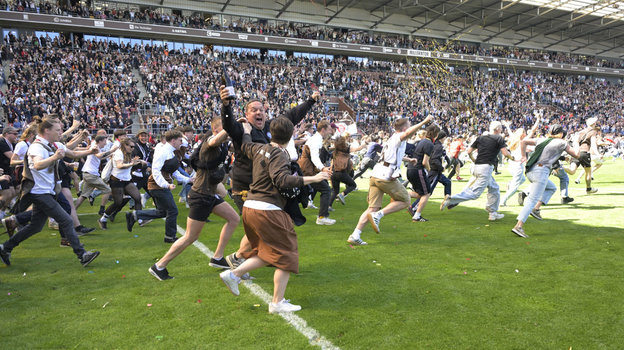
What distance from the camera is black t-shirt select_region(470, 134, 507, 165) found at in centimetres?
774

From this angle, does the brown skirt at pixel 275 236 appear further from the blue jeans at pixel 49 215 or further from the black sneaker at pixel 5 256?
the black sneaker at pixel 5 256

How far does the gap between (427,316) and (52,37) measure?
35950mm

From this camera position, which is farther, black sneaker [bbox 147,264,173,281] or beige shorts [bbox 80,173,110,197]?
beige shorts [bbox 80,173,110,197]

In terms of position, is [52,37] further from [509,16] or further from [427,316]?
[509,16]

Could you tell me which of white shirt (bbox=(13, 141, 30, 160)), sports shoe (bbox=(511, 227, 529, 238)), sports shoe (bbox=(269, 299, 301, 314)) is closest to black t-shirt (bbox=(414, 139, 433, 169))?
sports shoe (bbox=(511, 227, 529, 238))

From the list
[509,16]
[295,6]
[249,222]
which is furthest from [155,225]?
[509,16]

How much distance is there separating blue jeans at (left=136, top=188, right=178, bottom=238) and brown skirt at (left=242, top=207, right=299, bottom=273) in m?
3.16

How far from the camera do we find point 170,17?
115 feet

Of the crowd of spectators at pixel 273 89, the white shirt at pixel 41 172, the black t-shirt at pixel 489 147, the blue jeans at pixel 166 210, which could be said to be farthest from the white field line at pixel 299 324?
the crowd of spectators at pixel 273 89

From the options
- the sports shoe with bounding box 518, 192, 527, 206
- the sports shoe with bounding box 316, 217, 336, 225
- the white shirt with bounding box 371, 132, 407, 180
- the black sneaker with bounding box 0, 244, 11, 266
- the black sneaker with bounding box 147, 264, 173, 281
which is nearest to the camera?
the black sneaker with bounding box 147, 264, 173, 281

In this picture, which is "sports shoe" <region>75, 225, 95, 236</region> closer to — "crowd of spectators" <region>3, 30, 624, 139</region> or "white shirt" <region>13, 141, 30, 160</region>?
"white shirt" <region>13, 141, 30, 160</region>

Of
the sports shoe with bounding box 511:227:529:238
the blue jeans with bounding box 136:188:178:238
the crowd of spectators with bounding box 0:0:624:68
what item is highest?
the crowd of spectators with bounding box 0:0:624:68

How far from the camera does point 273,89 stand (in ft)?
114

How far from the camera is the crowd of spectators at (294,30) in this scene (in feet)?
102
